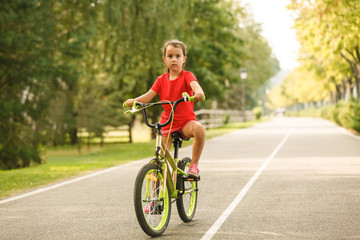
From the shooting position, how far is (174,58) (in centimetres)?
588

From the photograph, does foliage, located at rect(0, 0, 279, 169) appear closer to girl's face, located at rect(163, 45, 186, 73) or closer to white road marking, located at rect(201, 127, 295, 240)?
white road marking, located at rect(201, 127, 295, 240)

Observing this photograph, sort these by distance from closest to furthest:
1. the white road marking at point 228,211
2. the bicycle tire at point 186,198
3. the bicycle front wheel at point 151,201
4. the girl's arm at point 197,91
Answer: the bicycle front wheel at point 151,201 < the girl's arm at point 197,91 < the white road marking at point 228,211 < the bicycle tire at point 186,198

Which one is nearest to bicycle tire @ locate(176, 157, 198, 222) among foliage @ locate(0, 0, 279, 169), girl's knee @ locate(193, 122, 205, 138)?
girl's knee @ locate(193, 122, 205, 138)

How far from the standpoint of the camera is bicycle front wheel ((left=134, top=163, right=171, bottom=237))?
522 cm

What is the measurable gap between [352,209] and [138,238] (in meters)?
3.00

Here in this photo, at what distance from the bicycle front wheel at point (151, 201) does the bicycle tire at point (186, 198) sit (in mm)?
383

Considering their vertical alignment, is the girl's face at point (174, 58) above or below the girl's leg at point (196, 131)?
above

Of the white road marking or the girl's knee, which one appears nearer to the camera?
the white road marking

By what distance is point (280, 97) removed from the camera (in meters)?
142

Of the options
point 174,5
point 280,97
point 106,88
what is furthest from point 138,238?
point 280,97

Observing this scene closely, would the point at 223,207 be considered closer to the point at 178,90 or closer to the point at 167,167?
the point at 167,167

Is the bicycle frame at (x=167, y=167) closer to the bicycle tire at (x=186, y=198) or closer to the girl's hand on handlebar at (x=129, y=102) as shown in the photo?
the bicycle tire at (x=186, y=198)

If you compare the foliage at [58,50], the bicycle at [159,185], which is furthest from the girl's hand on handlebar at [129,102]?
the foliage at [58,50]

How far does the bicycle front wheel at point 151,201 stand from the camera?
5223 mm
